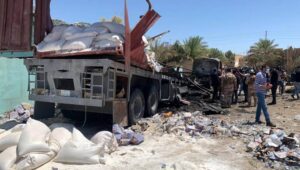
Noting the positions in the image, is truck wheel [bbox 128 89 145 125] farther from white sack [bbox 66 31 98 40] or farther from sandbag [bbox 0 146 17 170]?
sandbag [bbox 0 146 17 170]

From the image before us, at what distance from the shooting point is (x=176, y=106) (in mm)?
12305

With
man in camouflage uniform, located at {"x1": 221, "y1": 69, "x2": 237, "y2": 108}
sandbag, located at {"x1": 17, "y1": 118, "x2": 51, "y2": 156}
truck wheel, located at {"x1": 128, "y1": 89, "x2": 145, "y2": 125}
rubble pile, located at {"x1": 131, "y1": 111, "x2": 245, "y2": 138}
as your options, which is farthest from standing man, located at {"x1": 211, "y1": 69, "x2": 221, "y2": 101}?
sandbag, located at {"x1": 17, "y1": 118, "x2": 51, "y2": 156}

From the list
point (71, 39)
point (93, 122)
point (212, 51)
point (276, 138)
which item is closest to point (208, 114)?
point (93, 122)

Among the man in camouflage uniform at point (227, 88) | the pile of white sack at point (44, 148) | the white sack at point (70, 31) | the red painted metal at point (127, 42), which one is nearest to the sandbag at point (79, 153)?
the pile of white sack at point (44, 148)

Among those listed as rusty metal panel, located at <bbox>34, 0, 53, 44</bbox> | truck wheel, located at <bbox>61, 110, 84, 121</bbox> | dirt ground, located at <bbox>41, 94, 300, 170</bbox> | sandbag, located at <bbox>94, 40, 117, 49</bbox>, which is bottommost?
dirt ground, located at <bbox>41, 94, 300, 170</bbox>

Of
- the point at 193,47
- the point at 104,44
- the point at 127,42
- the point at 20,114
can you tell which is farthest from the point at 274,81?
the point at 193,47

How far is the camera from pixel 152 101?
1015cm

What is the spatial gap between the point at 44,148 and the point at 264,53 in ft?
97.6

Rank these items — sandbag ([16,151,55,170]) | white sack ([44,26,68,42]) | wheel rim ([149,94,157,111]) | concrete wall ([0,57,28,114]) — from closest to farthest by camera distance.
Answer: sandbag ([16,151,55,170]), white sack ([44,26,68,42]), wheel rim ([149,94,157,111]), concrete wall ([0,57,28,114])

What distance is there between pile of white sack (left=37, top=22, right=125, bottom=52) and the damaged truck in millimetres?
69

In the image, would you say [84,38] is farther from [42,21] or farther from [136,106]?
[136,106]

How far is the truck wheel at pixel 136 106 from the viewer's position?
339 inches

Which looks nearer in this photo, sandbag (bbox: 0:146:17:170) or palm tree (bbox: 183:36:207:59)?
sandbag (bbox: 0:146:17:170)

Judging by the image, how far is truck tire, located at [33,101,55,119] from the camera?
355 inches
